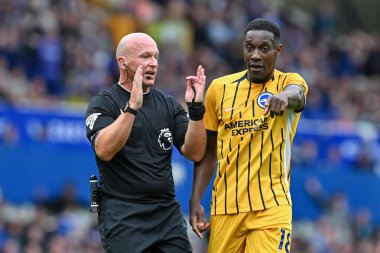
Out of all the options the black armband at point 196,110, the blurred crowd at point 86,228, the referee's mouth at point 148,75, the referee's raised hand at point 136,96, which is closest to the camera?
the referee's raised hand at point 136,96

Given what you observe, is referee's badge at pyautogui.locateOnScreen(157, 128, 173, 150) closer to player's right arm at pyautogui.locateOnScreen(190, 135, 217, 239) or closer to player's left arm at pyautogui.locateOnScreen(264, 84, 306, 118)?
player's right arm at pyautogui.locateOnScreen(190, 135, 217, 239)

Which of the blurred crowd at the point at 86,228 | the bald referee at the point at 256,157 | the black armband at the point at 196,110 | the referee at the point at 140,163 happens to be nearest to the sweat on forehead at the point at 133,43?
the referee at the point at 140,163

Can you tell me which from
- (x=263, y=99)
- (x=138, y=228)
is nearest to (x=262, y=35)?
(x=263, y=99)

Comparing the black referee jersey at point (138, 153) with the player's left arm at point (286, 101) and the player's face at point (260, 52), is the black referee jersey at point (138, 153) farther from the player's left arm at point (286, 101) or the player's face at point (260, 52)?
the player's left arm at point (286, 101)

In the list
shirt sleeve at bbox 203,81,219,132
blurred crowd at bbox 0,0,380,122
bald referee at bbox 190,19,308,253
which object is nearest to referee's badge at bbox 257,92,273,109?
bald referee at bbox 190,19,308,253

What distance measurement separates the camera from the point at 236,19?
24953 millimetres

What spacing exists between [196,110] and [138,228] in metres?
1.05

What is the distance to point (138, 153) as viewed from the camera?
343 inches

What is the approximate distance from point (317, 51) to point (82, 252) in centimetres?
1169

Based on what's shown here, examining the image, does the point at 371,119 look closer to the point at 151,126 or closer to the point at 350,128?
the point at 350,128

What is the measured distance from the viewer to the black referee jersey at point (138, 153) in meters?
8.69

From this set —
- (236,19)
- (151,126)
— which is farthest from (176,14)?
(151,126)

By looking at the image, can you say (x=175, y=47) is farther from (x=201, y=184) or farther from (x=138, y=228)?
(x=138, y=228)

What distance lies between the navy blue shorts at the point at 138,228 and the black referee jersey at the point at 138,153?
0.08 metres
